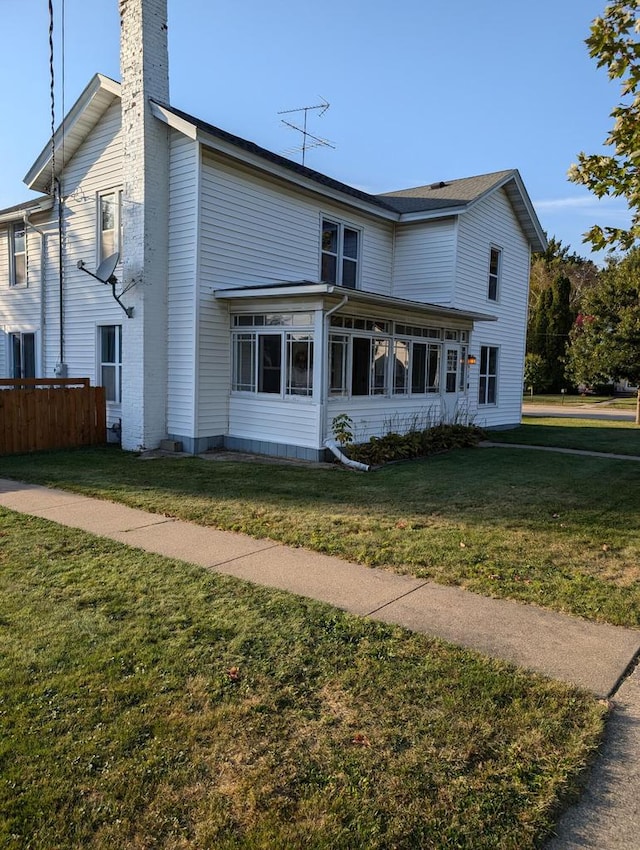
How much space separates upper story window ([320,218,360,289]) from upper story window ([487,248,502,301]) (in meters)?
4.73

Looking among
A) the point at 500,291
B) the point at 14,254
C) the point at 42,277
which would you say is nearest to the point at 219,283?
the point at 42,277

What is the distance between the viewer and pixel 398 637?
158 inches

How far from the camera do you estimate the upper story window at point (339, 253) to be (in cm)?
1531

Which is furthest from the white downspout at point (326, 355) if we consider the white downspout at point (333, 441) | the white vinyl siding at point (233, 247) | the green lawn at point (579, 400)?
the green lawn at point (579, 400)

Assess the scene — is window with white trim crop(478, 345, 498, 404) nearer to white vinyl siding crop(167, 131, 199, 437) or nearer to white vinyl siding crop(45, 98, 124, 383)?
white vinyl siding crop(167, 131, 199, 437)

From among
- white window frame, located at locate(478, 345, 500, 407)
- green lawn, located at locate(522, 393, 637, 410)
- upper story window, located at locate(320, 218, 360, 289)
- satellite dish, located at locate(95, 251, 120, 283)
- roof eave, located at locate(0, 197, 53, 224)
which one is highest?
roof eave, located at locate(0, 197, 53, 224)

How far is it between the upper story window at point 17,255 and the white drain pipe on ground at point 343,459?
10589mm

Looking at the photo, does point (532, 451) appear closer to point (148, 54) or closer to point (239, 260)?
point (239, 260)

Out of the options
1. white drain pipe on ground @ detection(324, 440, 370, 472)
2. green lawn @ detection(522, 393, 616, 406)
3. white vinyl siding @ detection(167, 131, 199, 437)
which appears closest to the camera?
white drain pipe on ground @ detection(324, 440, 370, 472)

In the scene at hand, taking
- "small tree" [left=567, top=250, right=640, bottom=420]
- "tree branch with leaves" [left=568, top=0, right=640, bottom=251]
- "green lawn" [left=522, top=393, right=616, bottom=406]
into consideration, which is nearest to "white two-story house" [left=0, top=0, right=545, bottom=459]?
"tree branch with leaves" [left=568, top=0, right=640, bottom=251]

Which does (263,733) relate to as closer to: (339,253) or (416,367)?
(416,367)

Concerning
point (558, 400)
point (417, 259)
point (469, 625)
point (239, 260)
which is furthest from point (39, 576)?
point (558, 400)

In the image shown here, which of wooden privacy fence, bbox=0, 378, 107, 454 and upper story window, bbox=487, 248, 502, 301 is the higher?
upper story window, bbox=487, 248, 502, 301

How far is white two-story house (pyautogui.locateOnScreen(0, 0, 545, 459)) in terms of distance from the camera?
12.0 meters
